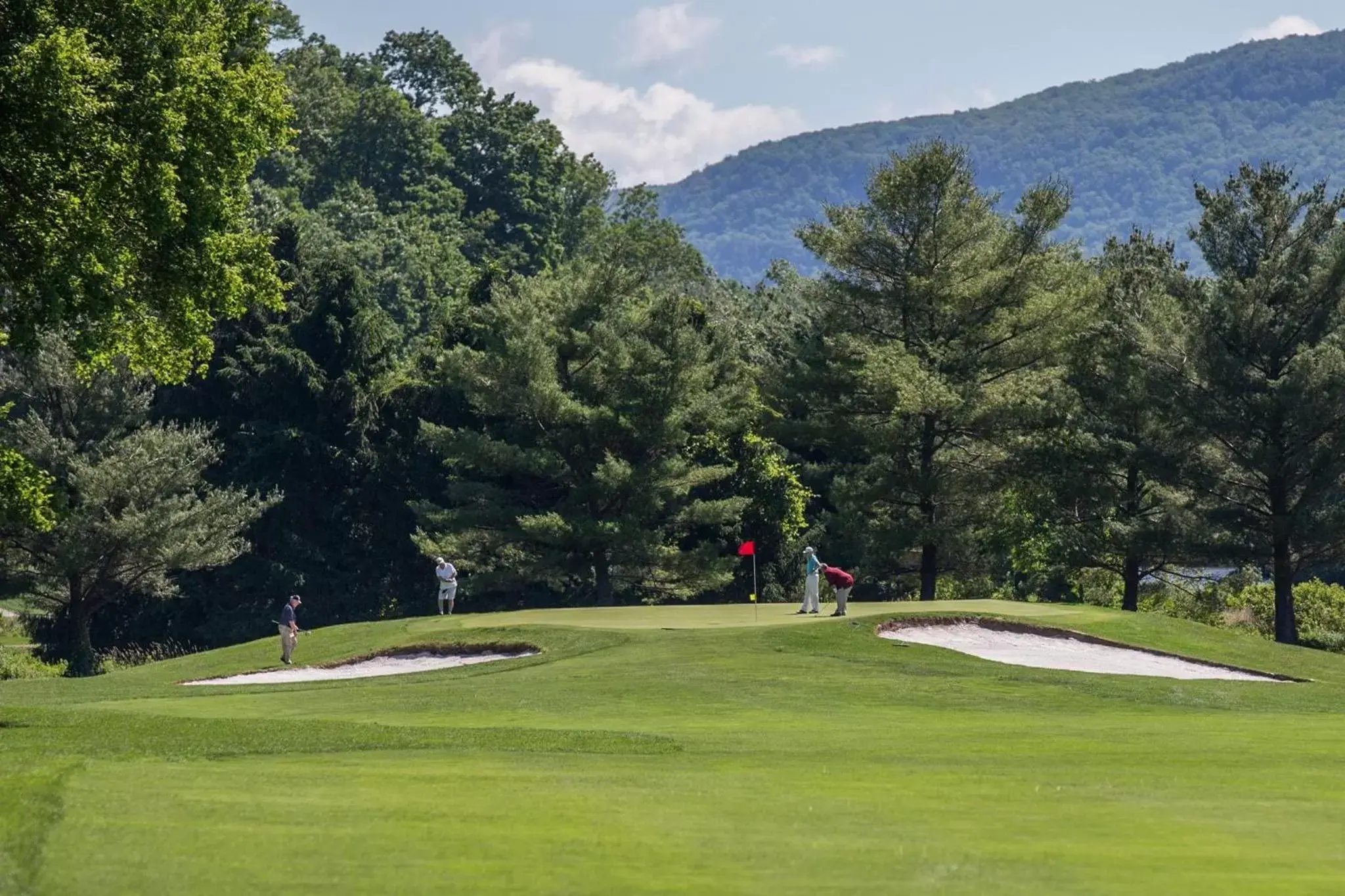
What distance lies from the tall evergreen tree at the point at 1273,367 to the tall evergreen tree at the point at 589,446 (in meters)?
16.4

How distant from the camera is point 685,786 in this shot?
44.9 feet

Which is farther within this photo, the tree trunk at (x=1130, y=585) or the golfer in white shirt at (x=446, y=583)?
the tree trunk at (x=1130, y=585)

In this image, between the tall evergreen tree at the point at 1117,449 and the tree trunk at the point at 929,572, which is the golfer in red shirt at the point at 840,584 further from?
the tree trunk at the point at 929,572

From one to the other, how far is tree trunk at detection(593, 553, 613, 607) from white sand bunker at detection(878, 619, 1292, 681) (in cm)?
2281

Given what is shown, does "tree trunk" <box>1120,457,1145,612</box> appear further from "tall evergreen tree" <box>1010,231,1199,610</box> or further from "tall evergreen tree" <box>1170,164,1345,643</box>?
"tall evergreen tree" <box>1170,164,1345,643</box>

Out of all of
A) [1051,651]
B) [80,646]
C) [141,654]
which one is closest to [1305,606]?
[1051,651]

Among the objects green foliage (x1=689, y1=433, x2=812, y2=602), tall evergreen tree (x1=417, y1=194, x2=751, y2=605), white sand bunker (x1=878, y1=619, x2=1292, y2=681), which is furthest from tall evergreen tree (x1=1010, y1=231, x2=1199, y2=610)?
white sand bunker (x1=878, y1=619, x2=1292, y2=681)

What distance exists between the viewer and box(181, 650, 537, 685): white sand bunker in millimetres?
32219

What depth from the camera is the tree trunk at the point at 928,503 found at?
182 ft

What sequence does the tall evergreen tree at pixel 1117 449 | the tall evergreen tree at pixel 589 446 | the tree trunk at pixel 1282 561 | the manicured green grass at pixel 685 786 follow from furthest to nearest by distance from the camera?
the tall evergreen tree at pixel 589 446
the tall evergreen tree at pixel 1117 449
the tree trunk at pixel 1282 561
the manicured green grass at pixel 685 786

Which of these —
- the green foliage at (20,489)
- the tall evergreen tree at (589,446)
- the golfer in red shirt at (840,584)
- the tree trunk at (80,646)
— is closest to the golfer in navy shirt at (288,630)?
the golfer in red shirt at (840,584)

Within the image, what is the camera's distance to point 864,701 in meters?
24.3

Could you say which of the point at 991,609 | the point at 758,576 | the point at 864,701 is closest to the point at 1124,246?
the point at 758,576

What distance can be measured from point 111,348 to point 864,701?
466 inches
